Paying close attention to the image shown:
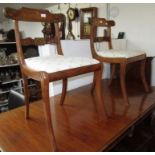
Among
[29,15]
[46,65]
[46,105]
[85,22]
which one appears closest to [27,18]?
[29,15]

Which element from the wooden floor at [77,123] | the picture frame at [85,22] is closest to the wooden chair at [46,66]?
the wooden floor at [77,123]

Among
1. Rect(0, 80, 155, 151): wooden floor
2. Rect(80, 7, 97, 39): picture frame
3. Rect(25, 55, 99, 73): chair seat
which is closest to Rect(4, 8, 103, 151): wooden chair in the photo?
Rect(25, 55, 99, 73): chair seat

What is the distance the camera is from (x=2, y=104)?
3170 millimetres

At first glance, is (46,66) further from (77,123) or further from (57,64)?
(77,123)

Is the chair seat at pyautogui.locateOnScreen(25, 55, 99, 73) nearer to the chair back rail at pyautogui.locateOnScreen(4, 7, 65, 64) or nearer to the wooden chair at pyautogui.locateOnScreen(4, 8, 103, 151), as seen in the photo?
the wooden chair at pyautogui.locateOnScreen(4, 8, 103, 151)

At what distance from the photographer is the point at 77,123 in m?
1.32

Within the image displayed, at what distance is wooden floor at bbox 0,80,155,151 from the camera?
42.4 inches

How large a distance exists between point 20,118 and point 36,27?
3.32 m

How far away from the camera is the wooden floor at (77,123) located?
1077 millimetres

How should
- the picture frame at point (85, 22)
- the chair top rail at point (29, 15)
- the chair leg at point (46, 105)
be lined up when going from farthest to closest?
the picture frame at point (85, 22) < the chair top rail at point (29, 15) < the chair leg at point (46, 105)

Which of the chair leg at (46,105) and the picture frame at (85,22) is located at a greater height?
the picture frame at (85,22)

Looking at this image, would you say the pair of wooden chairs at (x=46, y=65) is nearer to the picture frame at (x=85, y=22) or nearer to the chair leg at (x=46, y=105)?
the chair leg at (x=46, y=105)

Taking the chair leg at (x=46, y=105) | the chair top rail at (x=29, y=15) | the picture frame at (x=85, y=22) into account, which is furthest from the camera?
the picture frame at (x=85, y=22)

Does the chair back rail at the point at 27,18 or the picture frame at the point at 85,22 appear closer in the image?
the chair back rail at the point at 27,18
